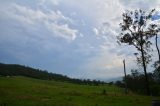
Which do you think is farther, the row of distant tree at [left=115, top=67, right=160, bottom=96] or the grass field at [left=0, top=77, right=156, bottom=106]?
the row of distant tree at [left=115, top=67, right=160, bottom=96]

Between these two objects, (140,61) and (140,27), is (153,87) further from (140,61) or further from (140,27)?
(140,27)

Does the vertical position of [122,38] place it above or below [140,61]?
above

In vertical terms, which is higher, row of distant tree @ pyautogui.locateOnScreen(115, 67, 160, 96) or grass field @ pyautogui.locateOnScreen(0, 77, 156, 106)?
row of distant tree @ pyautogui.locateOnScreen(115, 67, 160, 96)

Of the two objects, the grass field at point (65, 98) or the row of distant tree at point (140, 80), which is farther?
the row of distant tree at point (140, 80)

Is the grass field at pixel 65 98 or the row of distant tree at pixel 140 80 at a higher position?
the row of distant tree at pixel 140 80

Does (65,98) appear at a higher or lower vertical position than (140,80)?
lower

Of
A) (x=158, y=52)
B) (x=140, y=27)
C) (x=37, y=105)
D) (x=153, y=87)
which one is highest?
(x=140, y=27)

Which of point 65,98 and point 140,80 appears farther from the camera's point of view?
point 140,80

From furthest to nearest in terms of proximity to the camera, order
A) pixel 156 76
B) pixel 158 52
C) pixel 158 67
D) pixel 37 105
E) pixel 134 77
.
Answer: pixel 134 77 < pixel 156 76 < pixel 158 67 < pixel 158 52 < pixel 37 105

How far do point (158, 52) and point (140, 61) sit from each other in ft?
16.3

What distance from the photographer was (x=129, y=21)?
6531 centimetres

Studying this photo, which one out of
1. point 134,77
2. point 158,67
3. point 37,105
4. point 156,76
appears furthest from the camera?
point 134,77

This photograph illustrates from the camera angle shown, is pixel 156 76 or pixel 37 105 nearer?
pixel 37 105

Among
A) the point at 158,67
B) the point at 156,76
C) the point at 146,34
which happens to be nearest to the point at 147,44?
the point at 146,34
